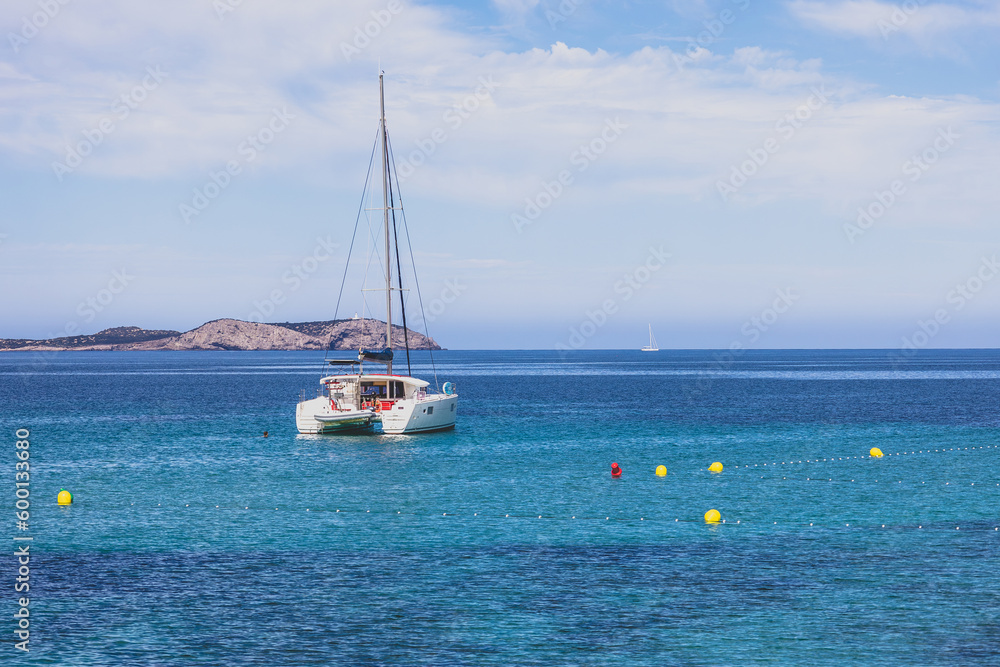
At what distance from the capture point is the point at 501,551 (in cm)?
3052

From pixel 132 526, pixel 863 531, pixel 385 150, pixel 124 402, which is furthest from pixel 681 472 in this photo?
pixel 124 402

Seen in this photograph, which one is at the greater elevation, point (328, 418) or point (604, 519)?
point (328, 418)

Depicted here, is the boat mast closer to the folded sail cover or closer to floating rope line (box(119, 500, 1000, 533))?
the folded sail cover

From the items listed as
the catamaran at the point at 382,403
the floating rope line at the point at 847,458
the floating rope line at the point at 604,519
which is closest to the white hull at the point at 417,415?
the catamaran at the point at 382,403

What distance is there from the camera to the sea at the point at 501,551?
70.6 feet

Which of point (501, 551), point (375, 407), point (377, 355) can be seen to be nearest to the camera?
point (501, 551)

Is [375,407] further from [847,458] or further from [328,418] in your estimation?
[847,458]

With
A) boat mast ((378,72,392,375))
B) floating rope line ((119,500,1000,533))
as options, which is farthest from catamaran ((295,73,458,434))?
floating rope line ((119,500,1000,533))

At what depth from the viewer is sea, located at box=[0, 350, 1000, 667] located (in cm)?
2152

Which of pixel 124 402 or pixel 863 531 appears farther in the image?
pixel 124 402

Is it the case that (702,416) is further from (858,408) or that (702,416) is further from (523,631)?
(523,631)

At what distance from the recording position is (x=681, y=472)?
4925 centimetres

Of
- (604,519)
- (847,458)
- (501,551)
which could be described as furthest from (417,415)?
(501,551)

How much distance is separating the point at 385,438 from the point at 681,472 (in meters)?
22.9
